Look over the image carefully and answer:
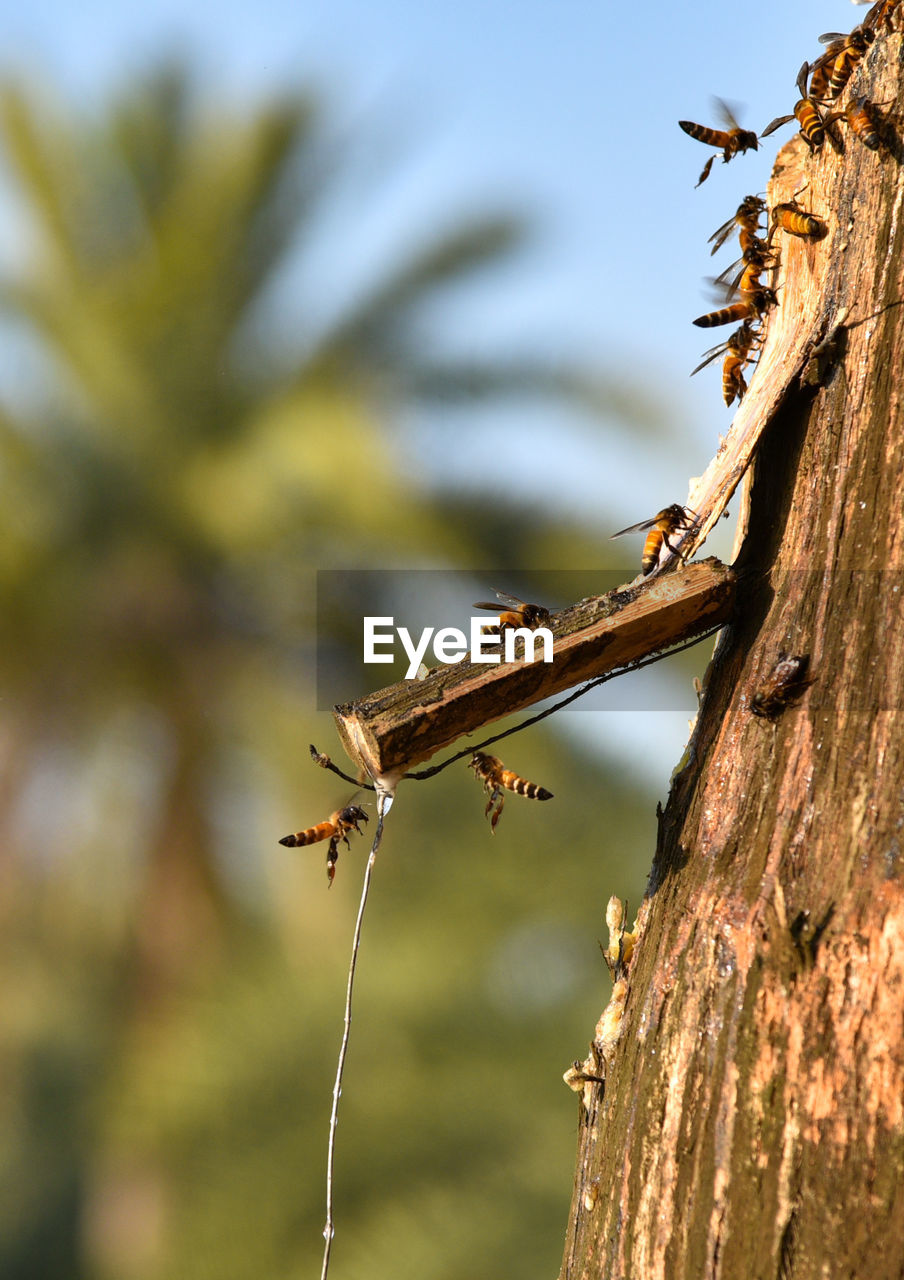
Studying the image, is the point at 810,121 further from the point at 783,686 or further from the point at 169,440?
the point at 169,440

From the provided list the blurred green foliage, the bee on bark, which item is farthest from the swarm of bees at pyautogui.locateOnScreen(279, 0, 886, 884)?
the blurred green foliage

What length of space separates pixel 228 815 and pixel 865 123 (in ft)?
7.98

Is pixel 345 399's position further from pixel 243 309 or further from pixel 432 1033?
pixel 432 1033

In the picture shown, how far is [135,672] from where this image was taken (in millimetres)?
2770

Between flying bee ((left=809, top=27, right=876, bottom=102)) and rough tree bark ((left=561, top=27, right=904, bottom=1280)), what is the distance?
0.10 feet

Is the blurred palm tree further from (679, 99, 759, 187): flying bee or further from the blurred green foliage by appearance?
(679, 99, 759, 187): flying bee

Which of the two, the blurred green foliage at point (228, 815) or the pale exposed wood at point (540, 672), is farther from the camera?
the blurred green foliage at point (228, 815)

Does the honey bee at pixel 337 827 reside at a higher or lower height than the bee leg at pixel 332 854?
higher

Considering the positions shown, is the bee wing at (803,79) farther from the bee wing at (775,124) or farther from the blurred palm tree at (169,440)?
the blurred palm tree at (169,440)

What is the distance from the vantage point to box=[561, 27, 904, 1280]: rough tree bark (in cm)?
37

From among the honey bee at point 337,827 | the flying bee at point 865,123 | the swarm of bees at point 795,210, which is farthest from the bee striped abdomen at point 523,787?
the flying bee at point 865,123

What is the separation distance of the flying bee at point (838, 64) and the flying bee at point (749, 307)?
114 mm

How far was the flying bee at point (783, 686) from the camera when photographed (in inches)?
17.6

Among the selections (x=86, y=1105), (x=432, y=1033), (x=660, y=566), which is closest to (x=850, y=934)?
(x=660, y=566)
